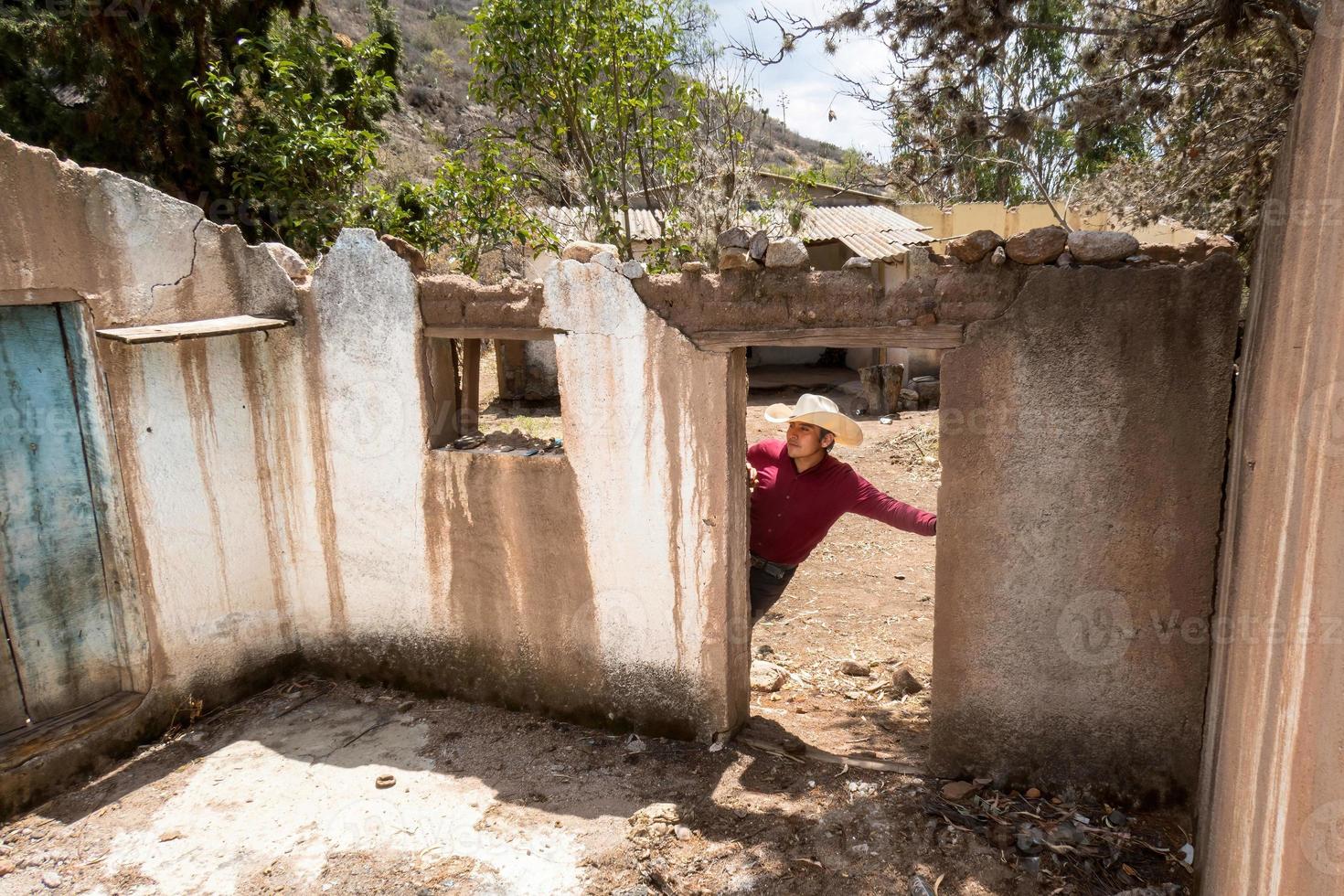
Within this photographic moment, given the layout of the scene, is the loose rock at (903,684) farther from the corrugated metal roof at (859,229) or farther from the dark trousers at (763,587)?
the corrugated metal roof at (859,229)

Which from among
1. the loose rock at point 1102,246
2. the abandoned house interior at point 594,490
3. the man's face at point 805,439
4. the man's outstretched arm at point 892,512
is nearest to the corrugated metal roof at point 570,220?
the abandoned house interior at point 594,490

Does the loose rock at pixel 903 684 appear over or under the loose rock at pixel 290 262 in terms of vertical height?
under

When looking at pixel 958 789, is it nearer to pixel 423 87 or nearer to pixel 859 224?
pixel 859 224

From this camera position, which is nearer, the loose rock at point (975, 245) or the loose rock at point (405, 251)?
the loose rock at point (975, 245)

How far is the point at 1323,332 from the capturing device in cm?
A: 207

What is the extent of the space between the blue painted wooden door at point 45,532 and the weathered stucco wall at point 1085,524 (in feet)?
14.4

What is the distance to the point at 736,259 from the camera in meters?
4.06

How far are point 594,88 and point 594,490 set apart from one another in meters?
5.24

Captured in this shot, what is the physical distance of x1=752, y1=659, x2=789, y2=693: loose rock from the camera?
5.54 metres

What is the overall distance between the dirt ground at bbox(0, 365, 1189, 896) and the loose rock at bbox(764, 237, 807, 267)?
8.20 ft

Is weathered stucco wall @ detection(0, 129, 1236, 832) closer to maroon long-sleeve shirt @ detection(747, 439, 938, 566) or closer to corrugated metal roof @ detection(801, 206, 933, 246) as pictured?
maroon long-sleeve shirt @ detection(747, 439, 938, 566)

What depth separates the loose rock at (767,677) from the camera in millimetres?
5535

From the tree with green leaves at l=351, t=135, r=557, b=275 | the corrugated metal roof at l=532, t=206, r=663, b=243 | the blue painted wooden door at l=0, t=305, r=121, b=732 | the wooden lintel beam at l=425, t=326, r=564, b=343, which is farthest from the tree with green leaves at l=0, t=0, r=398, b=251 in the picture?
the wooden lintel beam at l=425, t=326, r=564, b=343

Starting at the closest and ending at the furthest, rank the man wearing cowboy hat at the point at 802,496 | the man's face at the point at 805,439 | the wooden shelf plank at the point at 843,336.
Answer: the wooden shelf plank at the point at 843,336, the man wearing cowboy hat at the point at 802,496, the man's face at the point at 805,439
